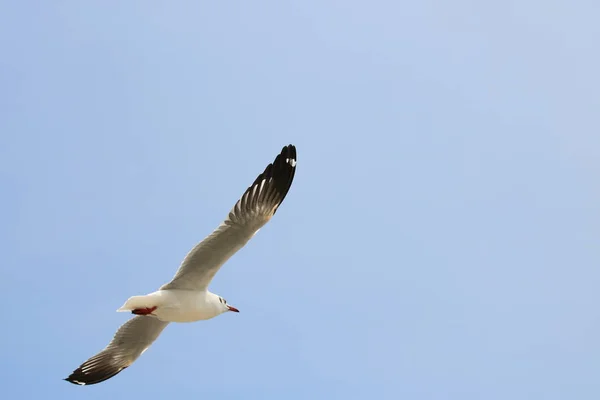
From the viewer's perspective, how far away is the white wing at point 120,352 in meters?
13.3

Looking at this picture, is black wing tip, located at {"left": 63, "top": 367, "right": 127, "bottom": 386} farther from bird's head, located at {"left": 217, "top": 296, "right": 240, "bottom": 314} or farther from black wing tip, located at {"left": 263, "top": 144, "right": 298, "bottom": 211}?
black wing tip, located at {"left": 263, "top": 144, "right": 298, "bottom": 211}

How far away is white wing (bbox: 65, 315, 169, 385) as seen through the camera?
43.7ft

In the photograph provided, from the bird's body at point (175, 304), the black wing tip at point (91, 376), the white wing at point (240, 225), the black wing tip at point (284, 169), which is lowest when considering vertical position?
the black wing tip at point (91, 376)

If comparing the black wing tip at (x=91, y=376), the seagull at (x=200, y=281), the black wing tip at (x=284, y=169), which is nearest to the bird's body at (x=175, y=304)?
the seagull at (x=200, y=281)

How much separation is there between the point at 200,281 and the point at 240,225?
1.14 m

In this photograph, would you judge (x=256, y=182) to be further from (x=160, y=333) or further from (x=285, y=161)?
(x=160, y=333)

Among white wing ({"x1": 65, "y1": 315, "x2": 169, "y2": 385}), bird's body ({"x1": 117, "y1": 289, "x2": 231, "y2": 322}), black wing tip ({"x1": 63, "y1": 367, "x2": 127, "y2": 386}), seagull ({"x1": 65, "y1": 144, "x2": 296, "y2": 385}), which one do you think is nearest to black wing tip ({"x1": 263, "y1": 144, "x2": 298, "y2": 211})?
seagull ({"x1": 65, "y1": 144, "x2": 296, "y2": 385})

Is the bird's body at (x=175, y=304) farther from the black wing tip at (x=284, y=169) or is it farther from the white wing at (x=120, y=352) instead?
the black wing tip at (x=284, y=169)

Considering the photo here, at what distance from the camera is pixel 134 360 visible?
1353 cm

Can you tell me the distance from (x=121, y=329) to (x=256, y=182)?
126 inches

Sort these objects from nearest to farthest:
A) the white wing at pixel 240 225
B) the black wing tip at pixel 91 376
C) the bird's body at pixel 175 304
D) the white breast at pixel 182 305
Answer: the white wing at pixel 240 225
the bird's body at pixel 175 304
the white breast at pixel 182 305
the black wing tip at pixel 91 376

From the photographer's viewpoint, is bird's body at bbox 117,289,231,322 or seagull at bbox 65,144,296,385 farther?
bird's body at bbox 117,289,231,322

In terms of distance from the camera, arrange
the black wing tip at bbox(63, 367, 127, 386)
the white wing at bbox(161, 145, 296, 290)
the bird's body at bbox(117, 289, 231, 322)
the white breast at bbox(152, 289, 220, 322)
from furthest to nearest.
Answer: the black wing tip at bbox(63, 367, 127, 386)
the white breast at bbox(152, 289, 220, 322)
the bird's body at bbox(117, 289, 231, 322)
the white wing at bbox(161, 145, 296, 290)

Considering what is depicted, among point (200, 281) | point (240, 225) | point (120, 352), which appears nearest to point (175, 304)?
point (200, 281)
